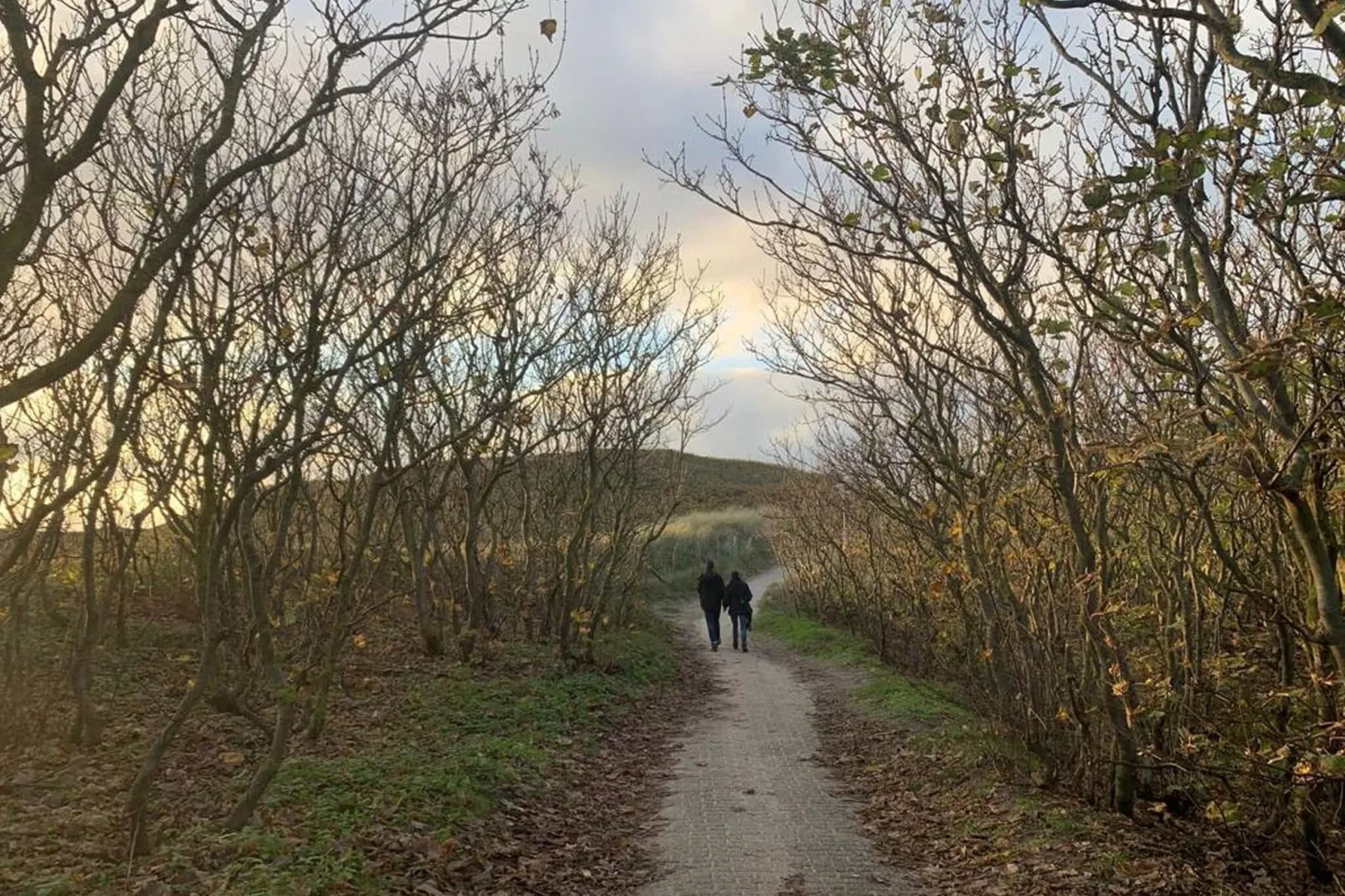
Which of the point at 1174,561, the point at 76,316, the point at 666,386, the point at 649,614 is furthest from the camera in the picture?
the point at 649,614

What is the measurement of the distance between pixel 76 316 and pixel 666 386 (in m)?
10.5

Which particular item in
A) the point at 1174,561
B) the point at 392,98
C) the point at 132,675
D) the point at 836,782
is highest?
the point at 392,98

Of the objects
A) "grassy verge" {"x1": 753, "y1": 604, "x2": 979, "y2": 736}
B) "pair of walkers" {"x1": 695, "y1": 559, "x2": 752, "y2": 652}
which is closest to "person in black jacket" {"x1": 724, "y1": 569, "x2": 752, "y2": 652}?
"pair of walkers" {"x1": 695, "y1": 559, "x2": 752, "y2": 652}

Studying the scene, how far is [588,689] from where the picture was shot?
1334cm

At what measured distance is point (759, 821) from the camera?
7656 mm

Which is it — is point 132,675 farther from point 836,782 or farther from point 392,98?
point 836,782

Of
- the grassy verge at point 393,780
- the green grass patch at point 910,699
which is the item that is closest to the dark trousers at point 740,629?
the green grass patch at point 910,699

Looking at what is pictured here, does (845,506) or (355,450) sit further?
(845,506)

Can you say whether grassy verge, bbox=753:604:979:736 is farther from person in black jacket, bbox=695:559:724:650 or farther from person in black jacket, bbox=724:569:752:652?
person in black jacket, bbox=695:559:724:650

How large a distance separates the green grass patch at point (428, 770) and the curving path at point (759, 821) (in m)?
1.45

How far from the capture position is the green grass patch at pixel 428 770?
18.7 feet

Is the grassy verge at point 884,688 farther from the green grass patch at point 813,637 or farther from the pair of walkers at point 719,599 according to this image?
the pair of walkers at point 719,599

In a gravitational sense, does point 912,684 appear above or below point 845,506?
below

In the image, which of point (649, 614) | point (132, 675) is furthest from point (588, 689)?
point (649, 614)
